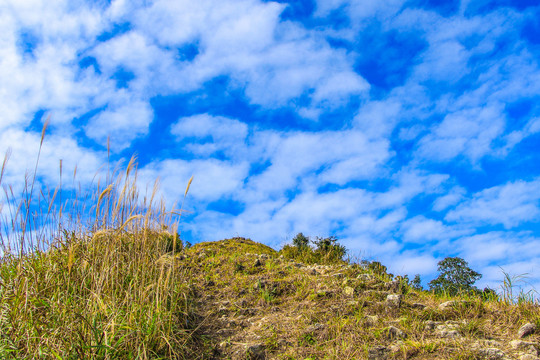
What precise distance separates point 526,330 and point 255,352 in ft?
11.1

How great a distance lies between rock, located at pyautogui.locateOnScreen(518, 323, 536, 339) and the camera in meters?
4.88

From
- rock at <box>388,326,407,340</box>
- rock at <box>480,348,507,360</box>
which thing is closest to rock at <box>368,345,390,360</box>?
rock at <box>388,326,407,340</box>

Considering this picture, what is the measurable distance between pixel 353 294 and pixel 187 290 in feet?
9.16

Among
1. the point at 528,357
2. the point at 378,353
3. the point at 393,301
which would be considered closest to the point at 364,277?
the point at 393,301

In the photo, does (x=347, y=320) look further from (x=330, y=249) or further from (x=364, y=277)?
(x=330, y=249)

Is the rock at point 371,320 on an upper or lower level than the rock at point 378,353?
upper

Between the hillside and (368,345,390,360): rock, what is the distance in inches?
0.5

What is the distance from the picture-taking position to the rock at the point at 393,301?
19.3ft

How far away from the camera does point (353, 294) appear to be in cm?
644

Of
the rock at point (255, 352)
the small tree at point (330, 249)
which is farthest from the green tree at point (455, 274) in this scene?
the rock at point (255, 352)

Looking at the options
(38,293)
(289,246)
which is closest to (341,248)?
(289,246)

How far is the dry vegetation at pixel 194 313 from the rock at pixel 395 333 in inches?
0.5

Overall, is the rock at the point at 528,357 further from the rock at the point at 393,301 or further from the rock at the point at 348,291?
the rock at the point at 348,291

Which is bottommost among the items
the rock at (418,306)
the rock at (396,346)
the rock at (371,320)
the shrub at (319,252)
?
the rock at (396,346)
